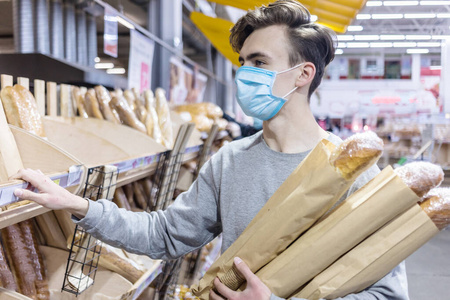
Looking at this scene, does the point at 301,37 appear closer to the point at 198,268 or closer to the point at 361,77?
the point at 198,268

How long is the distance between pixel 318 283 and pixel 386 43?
17.9 m

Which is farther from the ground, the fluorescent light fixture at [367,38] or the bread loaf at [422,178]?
the bread loaf at [422,178]

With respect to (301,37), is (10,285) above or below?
below

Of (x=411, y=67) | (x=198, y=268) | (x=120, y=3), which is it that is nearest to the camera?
(x=198, y=268)

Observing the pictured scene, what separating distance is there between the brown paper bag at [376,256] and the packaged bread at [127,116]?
1560mm

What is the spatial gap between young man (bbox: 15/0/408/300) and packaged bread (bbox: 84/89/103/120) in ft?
3.29

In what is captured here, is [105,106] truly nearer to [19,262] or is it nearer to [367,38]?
[19,262]

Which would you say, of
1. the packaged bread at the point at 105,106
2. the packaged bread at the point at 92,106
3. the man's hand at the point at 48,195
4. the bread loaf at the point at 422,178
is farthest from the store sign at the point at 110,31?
the bread loaf at the point at 422,178

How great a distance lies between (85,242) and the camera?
147 centimetres

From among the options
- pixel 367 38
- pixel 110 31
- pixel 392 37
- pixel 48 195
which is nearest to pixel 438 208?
pixel 48 195

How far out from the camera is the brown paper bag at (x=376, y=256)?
0.94m

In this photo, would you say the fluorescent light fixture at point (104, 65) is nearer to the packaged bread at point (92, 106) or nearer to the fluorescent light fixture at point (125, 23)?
the fluorescent light fixture at point (125, 23)

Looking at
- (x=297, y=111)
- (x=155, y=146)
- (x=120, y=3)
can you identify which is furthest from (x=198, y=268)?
(x=120, y=3)

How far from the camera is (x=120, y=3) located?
16.1 feet
